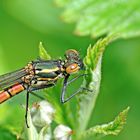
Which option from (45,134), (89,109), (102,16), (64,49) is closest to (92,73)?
(89,109)

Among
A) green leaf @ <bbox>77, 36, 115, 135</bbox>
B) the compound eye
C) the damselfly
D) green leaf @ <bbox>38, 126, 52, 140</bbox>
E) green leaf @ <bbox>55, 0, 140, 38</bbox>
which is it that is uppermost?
green leaf @ <bbox>55, 0, 140, 38</bbox>

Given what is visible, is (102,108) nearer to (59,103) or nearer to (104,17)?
(104,17)

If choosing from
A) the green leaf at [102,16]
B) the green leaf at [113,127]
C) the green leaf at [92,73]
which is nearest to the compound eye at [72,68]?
the green leaf at [102,16]

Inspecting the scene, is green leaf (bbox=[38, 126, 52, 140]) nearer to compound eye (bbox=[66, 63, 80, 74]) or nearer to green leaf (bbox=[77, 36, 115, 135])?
green leaf (bbox=[77, 36, 115, 135])

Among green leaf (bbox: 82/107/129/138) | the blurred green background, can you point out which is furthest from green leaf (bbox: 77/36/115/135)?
the blurred green background

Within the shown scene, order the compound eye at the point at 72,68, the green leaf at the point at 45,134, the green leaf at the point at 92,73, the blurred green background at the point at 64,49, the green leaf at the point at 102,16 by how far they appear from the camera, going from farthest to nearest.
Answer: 1. the blurred green background at the point at 64,49
2. the green leaf at the point at 102,16
3. the compound eye at the point at 72,68
4. the green leaf at the point at 92,73
5. the green leaf at the point at 45,134

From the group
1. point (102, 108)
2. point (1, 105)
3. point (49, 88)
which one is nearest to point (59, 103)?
point (49, 88)

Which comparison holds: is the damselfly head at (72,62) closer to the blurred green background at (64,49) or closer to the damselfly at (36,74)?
the damselfly at (36,74)
